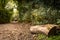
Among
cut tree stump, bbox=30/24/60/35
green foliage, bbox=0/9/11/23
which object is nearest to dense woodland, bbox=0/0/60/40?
green foliage, bbox=0/9/11/23

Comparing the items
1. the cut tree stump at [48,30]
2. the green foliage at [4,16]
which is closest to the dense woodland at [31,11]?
the green foliage at [4,16]

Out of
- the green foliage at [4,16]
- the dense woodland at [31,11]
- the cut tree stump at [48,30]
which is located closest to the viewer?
the cut tree stump at [48,30]

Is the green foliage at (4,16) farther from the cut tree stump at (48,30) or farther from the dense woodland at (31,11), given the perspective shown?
the cut tree stump at (48,30)

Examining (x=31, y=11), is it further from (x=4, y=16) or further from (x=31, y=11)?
(x=4, y=16)

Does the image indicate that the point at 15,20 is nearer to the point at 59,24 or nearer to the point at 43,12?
the point at 43,12

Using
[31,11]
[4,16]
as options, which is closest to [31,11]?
[31,11]

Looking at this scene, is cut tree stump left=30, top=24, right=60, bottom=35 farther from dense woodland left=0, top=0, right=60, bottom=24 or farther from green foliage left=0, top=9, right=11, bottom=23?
green foliage left=0, top=9, right=11, bottom=23

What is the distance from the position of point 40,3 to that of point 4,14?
2863mm

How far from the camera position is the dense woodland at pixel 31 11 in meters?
7.28

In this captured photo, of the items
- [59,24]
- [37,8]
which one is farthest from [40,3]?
[59,24]

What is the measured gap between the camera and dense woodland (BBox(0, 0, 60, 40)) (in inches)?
286

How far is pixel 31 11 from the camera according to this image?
8.38 m

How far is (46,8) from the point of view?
748 cm

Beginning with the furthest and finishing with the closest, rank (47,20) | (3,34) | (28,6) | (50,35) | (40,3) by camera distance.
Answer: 1. (28,6)
2. (40,3)
3. (47,20)
4. (3,34)
5. (50,35)
